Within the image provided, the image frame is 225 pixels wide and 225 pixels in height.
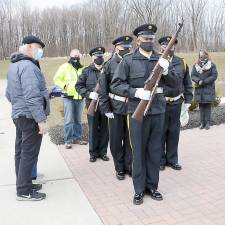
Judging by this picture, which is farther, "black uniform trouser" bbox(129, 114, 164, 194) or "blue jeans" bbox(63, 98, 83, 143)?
"blue jeans" bbox(63, 98, 83, 143)

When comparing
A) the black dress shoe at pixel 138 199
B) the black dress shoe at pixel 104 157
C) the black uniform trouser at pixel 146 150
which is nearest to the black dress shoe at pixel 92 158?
the black dress shoe at pixel 104 157

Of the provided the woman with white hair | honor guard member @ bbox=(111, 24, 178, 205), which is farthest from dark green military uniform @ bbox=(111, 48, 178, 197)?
the woman with white hair

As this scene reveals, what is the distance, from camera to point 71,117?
7543mm

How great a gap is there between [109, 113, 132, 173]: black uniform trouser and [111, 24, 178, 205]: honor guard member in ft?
2.91

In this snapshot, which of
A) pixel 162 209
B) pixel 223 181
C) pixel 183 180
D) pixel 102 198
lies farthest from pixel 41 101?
pixel 223 181

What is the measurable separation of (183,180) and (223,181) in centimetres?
52

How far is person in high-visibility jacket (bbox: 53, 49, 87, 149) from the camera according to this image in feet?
24.4

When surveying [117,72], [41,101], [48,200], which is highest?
[117,72]

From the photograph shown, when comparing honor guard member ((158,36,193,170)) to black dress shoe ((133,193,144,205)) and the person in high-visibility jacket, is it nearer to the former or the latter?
black dress shoe ((133,193,144,205))

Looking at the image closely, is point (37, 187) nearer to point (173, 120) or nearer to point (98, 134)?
point (98, 134)

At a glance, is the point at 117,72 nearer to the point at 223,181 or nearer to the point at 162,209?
the point at 162,209

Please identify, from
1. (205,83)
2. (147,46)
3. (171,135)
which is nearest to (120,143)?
(171,135)

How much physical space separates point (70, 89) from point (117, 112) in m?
1.91

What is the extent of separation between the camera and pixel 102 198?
506cm
